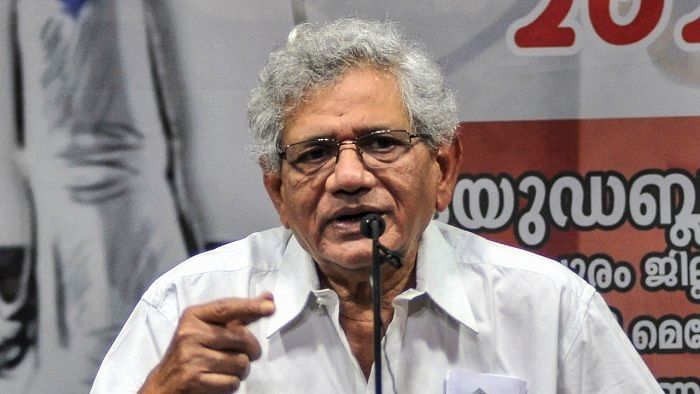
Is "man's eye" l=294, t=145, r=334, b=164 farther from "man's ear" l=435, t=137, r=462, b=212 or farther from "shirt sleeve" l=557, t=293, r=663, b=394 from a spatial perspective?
"shirt sleeve" l=557, t=293, r=663, b=394

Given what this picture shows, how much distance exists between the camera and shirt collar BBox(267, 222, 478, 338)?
65.5 inches

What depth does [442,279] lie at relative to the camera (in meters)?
1.69

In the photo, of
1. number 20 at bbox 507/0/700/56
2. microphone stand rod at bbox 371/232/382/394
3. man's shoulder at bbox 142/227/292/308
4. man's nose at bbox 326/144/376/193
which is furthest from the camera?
number 20 at bbox 507/0/700/56

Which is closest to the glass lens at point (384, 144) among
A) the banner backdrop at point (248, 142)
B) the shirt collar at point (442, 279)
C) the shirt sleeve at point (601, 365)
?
the shirt collar at point (442, 279)

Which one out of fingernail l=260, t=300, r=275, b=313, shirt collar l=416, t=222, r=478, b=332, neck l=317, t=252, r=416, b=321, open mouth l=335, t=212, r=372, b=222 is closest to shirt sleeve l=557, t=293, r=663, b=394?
shirt collar l=416, t=222, r=478, b=332

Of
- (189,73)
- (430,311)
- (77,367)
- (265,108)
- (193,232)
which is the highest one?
(189,73)

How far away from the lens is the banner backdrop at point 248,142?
6.87ft

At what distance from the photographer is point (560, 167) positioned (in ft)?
6.93

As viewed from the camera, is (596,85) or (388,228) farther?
(596,85)

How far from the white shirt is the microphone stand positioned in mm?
352

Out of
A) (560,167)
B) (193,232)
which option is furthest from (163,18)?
(560,167)

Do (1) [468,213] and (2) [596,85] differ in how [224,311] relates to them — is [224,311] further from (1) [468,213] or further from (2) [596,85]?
(2) [596,85]

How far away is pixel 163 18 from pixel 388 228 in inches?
35.2

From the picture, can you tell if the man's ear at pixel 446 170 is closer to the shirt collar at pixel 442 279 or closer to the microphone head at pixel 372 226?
the shirt collar at pixel 442 279
